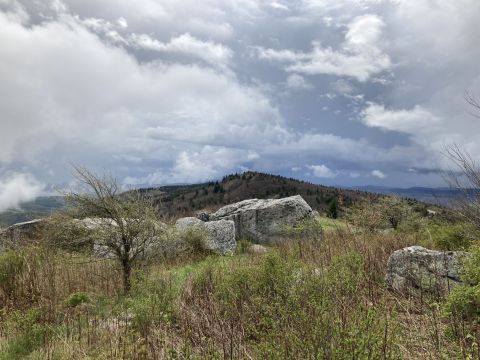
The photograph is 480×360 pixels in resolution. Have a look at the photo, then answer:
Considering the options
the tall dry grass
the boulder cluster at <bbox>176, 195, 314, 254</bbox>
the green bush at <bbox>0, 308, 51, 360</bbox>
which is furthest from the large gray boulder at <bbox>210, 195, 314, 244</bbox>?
the green bush at <bbox>0, 308, 51, 360</bbox>

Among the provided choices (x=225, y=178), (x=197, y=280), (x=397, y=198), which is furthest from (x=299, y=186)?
(x=197, y=280)

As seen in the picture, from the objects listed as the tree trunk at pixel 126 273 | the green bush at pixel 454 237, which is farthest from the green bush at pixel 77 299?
the green bush at pixel 454 237

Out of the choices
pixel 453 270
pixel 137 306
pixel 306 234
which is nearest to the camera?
pixel 137 306

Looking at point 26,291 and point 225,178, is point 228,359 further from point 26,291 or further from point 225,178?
point 225,178

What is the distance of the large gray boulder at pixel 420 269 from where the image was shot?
8.80m

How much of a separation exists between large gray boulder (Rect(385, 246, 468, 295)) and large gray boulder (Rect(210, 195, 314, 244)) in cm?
1581

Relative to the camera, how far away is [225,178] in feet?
547

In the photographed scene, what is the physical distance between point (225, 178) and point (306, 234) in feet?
474

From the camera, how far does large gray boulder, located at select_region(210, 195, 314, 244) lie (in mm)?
26453

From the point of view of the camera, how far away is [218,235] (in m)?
23.1

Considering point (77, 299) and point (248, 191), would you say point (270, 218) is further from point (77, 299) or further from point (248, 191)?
point (248, 191)

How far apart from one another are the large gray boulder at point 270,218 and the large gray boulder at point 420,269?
51.9ft

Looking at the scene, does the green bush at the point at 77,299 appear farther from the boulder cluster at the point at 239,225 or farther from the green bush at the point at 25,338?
the boulder cluster at the point at 239,225

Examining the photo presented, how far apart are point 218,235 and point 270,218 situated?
202 inches
